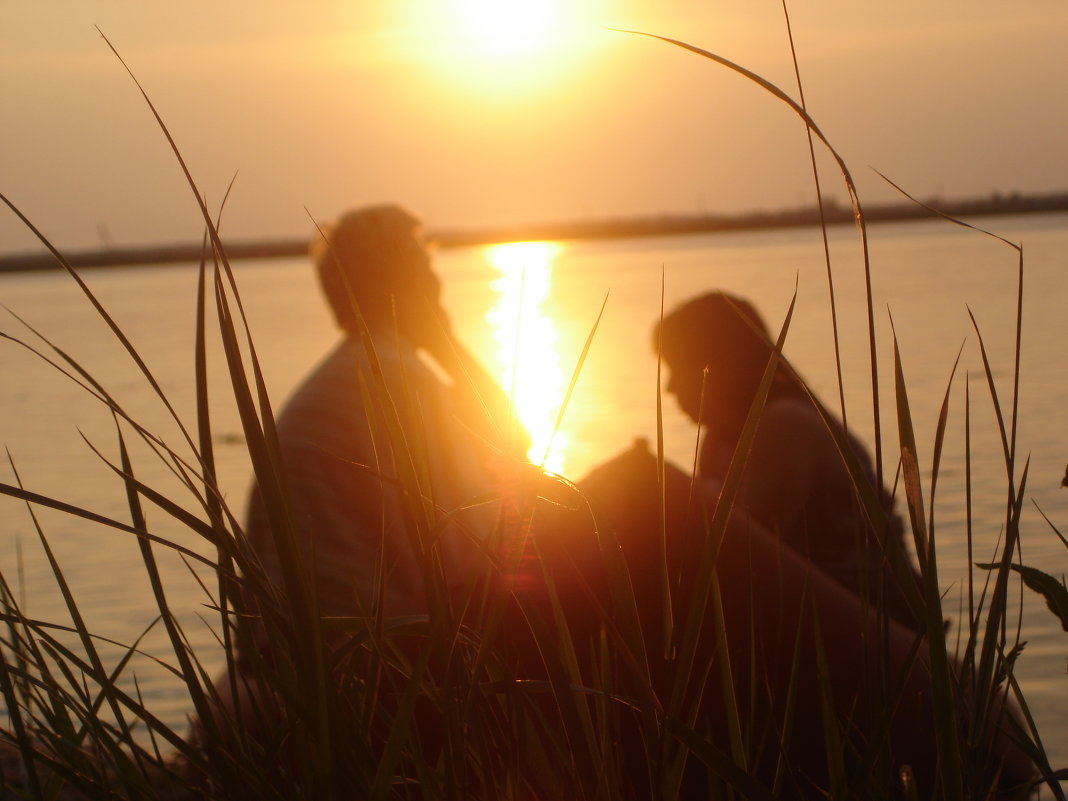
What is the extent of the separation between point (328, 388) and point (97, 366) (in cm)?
2327

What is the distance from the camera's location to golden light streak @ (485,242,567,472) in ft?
3.55

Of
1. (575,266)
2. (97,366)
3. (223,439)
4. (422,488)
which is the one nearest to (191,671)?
(422,488)

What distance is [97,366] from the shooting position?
2531cm

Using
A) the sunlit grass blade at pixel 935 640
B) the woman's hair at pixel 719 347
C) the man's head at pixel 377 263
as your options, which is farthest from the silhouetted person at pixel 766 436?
the sunlit grass blade at pixel 935 640

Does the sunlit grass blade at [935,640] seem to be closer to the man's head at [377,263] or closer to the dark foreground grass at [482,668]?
the dark foreground grass at [482,668]

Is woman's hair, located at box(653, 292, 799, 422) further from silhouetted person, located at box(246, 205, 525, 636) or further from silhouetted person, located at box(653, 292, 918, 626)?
silhouetted person, located at box(246, 205, 525, 636)

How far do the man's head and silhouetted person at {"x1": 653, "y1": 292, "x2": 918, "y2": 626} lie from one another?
72cm

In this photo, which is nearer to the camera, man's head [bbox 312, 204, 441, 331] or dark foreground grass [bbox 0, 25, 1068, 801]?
dark foreground grass [bbox 0, 25, 1068, 801]

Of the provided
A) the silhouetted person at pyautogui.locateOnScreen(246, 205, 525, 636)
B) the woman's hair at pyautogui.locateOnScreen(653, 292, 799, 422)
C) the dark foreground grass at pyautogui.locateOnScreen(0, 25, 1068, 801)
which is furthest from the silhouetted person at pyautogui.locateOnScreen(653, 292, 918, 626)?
the dark foreground grass at pyautogui.locateOnScreen(0, 25, 1068, 801)

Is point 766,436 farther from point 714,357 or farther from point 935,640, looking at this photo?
point 935,640

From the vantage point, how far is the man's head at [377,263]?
140 inches

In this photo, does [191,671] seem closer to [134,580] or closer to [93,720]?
[93,720]

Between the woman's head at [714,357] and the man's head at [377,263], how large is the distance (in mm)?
694

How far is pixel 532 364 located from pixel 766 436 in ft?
60.8
